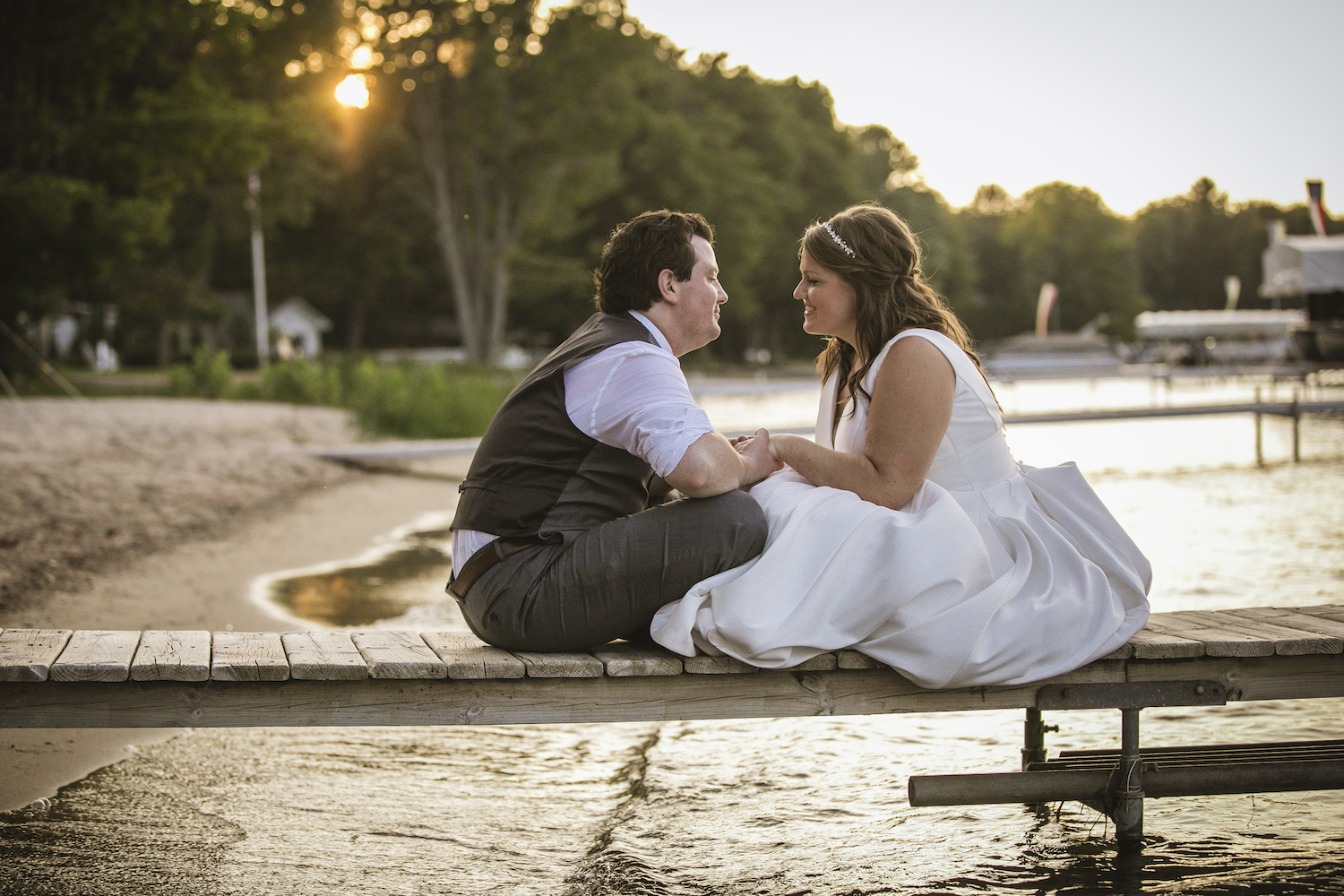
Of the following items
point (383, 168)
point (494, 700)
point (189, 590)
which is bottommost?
point (189, 590)

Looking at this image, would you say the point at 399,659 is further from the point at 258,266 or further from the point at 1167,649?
the point at 258,266

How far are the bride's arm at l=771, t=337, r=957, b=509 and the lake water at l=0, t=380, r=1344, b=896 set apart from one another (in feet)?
4.17

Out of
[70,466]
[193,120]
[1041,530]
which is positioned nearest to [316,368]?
[193,120]

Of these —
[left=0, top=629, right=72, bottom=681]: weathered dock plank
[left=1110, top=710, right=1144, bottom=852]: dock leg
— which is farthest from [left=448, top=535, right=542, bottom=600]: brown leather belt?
[left=1110, top=710, right=1144, bottom=852]: dock leg

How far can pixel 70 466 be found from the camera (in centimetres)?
1301

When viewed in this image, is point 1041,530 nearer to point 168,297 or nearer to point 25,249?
point 25,249

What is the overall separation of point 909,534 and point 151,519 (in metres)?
9.23

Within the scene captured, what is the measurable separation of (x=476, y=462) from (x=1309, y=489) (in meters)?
12.2

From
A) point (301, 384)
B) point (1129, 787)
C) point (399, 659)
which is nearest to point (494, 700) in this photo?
point (399, 659)

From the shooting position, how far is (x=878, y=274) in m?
3.41

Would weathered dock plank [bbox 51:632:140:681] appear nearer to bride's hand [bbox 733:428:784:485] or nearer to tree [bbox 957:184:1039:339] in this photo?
bride's hand [bbox 733:428:784:485]

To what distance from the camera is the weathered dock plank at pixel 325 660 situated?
116 inches

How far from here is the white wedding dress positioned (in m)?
3.06

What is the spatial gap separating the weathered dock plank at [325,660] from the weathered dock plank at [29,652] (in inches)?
21.2
